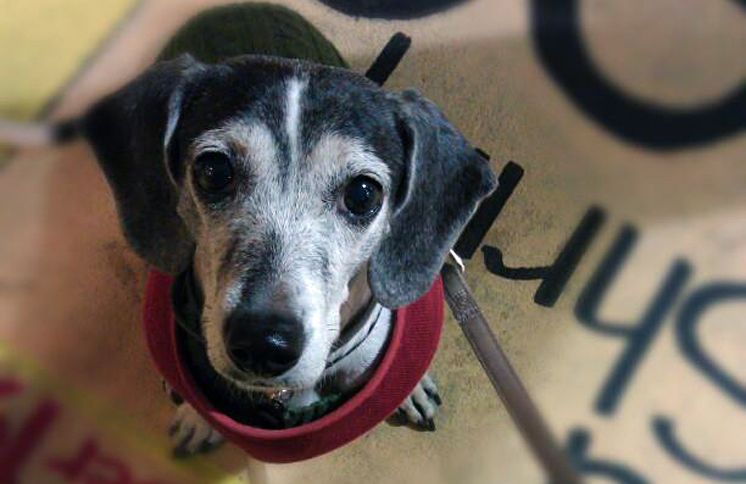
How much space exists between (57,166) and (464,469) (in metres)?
1.16

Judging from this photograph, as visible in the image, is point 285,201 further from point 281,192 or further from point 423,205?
point 423,205

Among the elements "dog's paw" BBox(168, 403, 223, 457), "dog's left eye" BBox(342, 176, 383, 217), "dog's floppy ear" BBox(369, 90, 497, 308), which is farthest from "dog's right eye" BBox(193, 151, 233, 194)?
"dog's paw" BBox(168, 403, 223, 457)

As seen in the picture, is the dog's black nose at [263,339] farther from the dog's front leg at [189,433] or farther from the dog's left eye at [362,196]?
the dog's front leg at [189,433]

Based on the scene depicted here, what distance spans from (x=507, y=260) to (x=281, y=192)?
2.90 feet

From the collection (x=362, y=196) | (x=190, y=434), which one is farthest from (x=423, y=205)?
(x=190, y=434)

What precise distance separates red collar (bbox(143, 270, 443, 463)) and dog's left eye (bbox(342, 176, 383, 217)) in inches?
9.4

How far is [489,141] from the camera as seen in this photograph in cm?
224

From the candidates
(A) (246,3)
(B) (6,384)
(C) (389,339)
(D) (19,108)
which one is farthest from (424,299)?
(D) (19,108)

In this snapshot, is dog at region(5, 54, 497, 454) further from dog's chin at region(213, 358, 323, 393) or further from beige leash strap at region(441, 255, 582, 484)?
beige leash strap at region(441, 255, 582, 484)

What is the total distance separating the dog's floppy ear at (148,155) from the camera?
5.08ft


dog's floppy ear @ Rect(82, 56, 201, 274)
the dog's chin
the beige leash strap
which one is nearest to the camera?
Answer: the beige leash strap

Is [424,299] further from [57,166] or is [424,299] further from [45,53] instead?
[45,53]

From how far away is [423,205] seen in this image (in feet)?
5.26

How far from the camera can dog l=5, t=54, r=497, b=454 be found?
4.59ft
